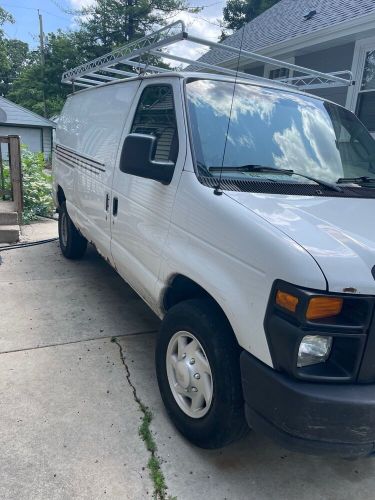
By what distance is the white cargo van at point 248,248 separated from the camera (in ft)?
5.86

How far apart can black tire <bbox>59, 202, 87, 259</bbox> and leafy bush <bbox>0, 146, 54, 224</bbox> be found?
2.73m

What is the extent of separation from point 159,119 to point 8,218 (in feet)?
14.9

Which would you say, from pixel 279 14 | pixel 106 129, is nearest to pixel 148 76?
pixel 106 129

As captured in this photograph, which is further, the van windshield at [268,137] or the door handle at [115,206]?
the door handle at [115,206]

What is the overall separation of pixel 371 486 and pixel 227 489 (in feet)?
2.72

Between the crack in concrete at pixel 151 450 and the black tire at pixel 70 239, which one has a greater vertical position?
the black tire at pixel 70 239

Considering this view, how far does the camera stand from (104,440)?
8.31ft

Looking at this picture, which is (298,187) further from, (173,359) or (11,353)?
(11,353)

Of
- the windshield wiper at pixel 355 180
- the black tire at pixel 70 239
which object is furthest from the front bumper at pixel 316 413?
the black tire at pixel 70 239

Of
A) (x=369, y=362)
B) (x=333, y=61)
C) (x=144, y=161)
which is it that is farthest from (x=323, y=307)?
(x=333, y=61)

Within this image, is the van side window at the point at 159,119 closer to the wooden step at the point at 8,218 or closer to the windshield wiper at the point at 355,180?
the windshield wiper at the point at 355,180

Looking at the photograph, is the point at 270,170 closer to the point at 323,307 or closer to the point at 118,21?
the point at 323,307

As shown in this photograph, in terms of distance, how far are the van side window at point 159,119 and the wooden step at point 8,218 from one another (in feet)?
13.3

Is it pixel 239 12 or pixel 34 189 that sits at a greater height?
pixel 239 12
